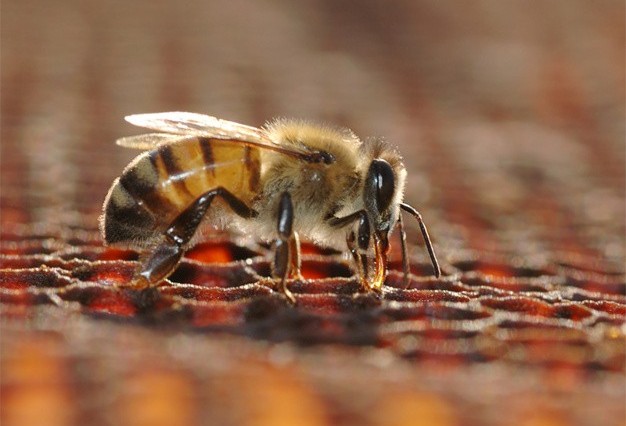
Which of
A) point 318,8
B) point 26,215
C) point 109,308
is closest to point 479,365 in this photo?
point 109,308

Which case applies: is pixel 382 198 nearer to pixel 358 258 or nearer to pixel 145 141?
pixel 358 258

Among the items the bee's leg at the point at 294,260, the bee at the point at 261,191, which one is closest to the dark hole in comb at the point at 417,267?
the bee at the point at 261,191

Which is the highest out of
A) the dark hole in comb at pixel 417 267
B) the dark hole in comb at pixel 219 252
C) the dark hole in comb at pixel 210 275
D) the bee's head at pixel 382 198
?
the bee's head at pixel 382 198

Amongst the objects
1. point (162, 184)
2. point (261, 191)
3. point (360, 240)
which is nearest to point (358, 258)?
point (360, 240)

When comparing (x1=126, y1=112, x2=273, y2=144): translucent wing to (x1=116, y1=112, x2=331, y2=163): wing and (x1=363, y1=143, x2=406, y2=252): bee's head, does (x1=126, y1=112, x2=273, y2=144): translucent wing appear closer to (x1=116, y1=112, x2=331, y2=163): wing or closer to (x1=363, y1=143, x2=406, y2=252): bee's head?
(x1=116, y1=112, x2=331, y2=163): wing

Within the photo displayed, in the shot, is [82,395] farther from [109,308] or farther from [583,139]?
[583,139]

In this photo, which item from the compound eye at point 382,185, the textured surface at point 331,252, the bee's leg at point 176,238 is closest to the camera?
the textured surface at point 331,252

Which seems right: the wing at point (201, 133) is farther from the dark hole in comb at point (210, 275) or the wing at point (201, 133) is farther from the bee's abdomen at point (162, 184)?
the dark hole in comb at point (210, 275)

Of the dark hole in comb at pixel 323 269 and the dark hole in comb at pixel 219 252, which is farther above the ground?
the dark hole in comb at pixel 219 252
